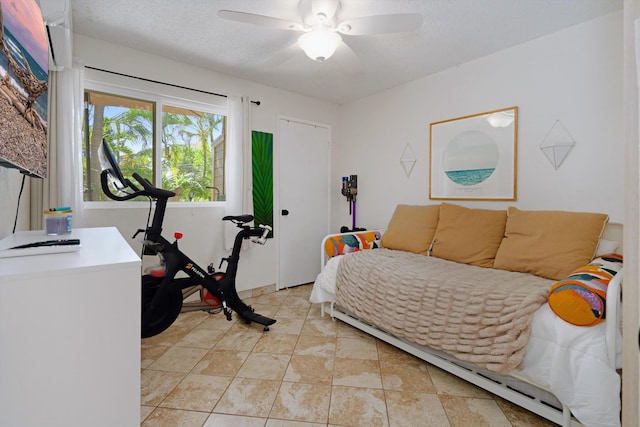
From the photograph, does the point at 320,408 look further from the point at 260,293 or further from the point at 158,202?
the point at 260,293

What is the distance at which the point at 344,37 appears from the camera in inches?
94.2

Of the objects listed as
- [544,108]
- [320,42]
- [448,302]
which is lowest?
[448,302]

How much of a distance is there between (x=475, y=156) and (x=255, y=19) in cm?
213

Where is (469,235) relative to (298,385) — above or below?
above

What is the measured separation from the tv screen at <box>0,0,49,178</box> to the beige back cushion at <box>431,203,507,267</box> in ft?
8.62

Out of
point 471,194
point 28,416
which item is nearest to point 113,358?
point 28,416

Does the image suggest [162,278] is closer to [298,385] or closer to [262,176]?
[298,385]

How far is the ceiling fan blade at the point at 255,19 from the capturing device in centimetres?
168

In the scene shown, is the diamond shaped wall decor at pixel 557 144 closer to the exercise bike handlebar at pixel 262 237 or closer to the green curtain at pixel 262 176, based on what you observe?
the exercise bike handlebar at pixel 262 237

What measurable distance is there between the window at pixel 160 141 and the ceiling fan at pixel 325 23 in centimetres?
149

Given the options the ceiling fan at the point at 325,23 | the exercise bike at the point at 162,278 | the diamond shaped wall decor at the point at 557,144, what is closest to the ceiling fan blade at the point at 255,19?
the ceiling fan at the point at 325,23

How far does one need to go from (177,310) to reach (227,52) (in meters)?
2.17

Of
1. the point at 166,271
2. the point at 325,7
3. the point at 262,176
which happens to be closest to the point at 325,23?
the point at 325,7

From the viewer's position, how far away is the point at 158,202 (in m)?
2.01
